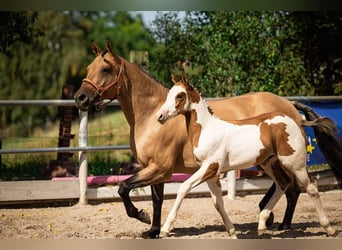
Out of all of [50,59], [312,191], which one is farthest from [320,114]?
[50,59]

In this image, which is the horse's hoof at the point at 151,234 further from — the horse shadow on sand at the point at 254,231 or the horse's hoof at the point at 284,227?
the horse's hoof at the point at 284,227

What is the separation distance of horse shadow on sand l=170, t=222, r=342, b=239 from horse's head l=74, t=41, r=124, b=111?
1151 millimetres

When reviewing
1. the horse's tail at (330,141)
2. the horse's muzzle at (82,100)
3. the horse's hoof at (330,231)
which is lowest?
the horse's hoof at (330,231)

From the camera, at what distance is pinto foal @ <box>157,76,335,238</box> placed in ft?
13.1

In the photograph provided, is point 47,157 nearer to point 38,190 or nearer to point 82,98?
point 38,190

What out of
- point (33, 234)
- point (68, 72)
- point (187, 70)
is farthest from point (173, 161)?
point (68, 72)

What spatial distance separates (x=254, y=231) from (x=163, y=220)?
2.97 ft

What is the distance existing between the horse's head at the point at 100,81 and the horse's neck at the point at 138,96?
3.5 inches

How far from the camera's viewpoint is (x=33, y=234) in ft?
15.3

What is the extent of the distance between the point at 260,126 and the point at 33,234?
1.98 meters

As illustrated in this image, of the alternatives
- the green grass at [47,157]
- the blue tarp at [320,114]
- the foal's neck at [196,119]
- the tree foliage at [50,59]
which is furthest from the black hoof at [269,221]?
the tree foliage at [50,59]

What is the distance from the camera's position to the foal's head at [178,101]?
13.1ft

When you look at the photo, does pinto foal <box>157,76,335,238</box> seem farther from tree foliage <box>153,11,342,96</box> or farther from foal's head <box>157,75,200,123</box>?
tree foliage <box>153,11,342,96</box>

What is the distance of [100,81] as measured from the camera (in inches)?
169
